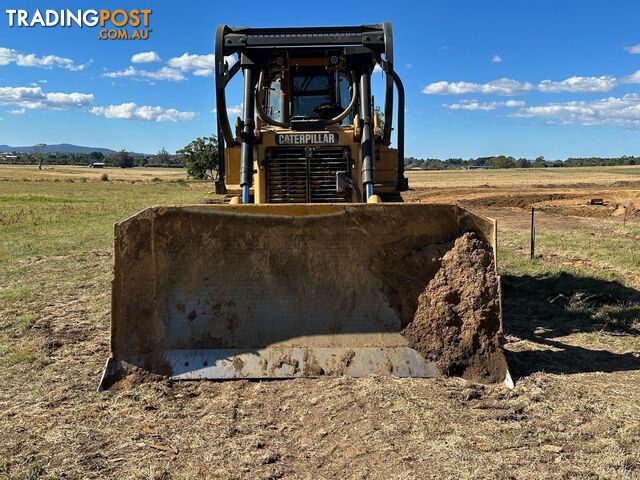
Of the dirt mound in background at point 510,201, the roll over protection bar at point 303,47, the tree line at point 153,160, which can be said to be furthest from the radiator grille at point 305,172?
the tree line at point 153,160

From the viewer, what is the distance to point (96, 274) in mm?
10695

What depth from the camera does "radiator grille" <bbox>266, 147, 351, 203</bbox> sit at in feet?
22.4

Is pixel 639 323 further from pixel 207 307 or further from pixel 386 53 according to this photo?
pixel 207 307

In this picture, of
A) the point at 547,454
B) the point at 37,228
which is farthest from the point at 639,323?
the point at 37,228

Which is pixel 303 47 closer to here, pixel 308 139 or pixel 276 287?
pixel 308 139

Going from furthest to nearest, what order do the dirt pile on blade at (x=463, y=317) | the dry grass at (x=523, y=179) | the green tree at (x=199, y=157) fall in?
the green tree at (x=199, y=157), the dry grass at (x=523, y=179), the dirt pile on blade at (x=463, y=317)

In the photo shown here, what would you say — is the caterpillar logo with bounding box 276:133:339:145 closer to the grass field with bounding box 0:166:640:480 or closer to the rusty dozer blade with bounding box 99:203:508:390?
the rusty dozer blade with bounding box 99:203:508:390

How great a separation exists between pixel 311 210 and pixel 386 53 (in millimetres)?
2730

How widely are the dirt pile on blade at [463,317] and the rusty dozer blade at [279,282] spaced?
80 millimetres

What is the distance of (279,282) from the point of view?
5.29 meters

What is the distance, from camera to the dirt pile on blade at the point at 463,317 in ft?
16.2

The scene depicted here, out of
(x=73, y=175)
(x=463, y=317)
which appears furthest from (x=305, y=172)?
(x=73, y=175)

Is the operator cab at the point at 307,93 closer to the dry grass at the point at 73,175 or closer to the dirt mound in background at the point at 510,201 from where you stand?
the dirt mound in background at the point at 510,201

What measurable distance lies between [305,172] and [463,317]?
2605 mm
